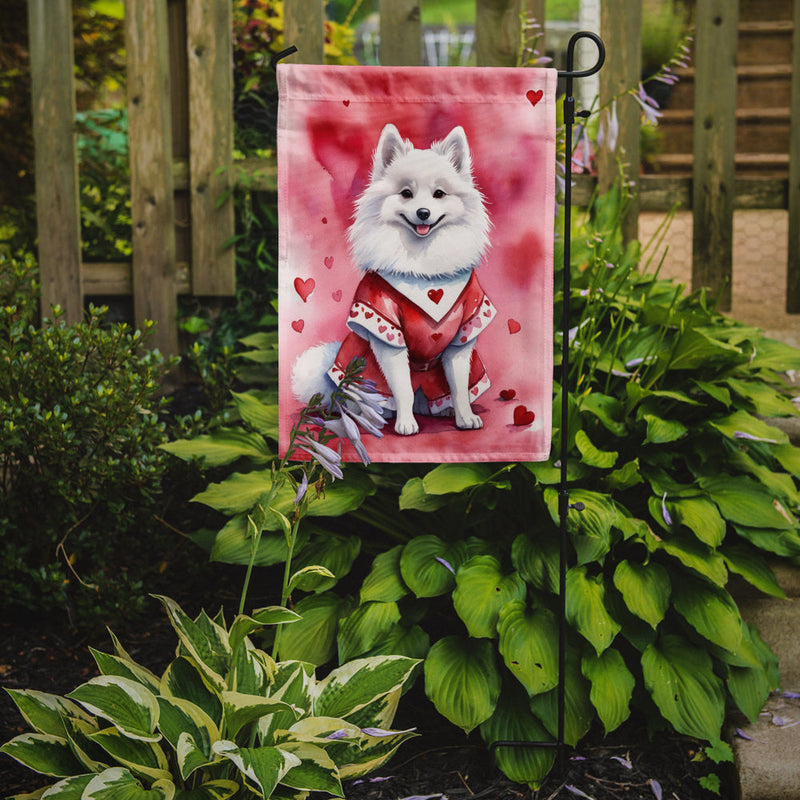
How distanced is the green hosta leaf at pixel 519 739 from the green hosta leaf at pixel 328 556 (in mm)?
525

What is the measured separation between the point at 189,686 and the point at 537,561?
0.89 m

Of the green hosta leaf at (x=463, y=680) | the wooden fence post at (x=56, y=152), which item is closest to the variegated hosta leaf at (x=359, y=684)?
the green hosta leaf at (x=463, y=680)

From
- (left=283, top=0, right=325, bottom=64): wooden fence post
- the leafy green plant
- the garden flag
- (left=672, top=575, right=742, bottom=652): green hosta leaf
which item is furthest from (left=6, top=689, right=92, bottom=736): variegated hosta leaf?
(left=283, top=0, right=325, bottom=64): wooden fence post

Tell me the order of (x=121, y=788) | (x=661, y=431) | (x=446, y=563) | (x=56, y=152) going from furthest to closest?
(x=56, y=152), (x=661, y=431), (x=446, y=563), (x=121, y=788)

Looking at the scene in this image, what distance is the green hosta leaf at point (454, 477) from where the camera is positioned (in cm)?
217

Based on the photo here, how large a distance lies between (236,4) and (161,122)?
3.10ft

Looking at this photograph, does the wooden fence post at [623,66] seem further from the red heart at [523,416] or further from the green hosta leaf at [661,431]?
the red heart at [523,416]

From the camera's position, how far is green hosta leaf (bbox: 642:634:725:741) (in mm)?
2062

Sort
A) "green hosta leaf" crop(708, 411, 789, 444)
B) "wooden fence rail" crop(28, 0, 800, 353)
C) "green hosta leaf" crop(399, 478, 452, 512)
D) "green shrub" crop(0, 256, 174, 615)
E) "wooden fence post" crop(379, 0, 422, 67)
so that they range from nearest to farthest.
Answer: "green hosta leaf" crop(399, 478, 452, 512) → "green hosta leaf" crop(708, 411, 789, 444) → "green shrub" crop(0, 256, 174, 615) → "wooden fence post" crop(379, 0, 422, 67) → "wooden fence rail" crop(28, 0, 800, 353)

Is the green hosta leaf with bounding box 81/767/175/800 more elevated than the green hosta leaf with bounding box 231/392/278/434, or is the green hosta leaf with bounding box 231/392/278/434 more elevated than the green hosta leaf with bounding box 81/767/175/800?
the green hosta leaf with bounding box 231/392/278/434

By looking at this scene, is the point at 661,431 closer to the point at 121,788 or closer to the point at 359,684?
the point at 359,684

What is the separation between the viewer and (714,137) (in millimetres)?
3592

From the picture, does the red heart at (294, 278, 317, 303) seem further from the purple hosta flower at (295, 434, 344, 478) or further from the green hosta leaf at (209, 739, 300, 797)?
the green hosta leaf at (209, 739, 300, 797)

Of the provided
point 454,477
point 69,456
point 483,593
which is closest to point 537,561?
point 483,593
